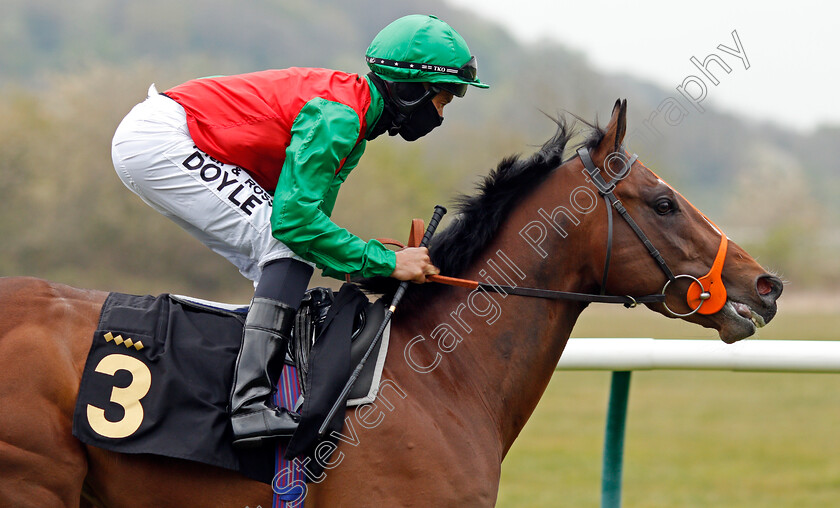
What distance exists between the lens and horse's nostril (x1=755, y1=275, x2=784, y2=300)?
302 cm

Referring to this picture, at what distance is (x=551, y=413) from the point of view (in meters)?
11.4

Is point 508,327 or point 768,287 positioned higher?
point 768,287

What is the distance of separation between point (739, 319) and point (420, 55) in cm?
147

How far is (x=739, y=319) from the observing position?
9.89 ft

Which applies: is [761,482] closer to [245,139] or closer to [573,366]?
[573,366]

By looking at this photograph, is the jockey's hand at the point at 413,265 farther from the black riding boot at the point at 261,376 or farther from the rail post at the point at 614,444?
the rail post at the point at 614,444

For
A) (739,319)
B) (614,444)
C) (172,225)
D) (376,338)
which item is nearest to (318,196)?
(376,338)

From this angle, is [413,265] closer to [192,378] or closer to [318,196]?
[318,196]

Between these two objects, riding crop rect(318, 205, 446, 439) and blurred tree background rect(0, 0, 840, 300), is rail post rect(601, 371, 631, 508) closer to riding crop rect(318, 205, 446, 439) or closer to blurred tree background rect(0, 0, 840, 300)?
blurred tree background rect(0, 0, 840, 300)

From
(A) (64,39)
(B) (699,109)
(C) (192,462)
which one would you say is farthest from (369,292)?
(A) (64,39)

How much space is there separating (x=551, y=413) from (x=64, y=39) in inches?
3889

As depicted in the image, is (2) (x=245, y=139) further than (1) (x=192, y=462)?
Yes

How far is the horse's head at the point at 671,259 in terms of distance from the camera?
2994 millimetres

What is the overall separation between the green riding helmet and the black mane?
35 cm
